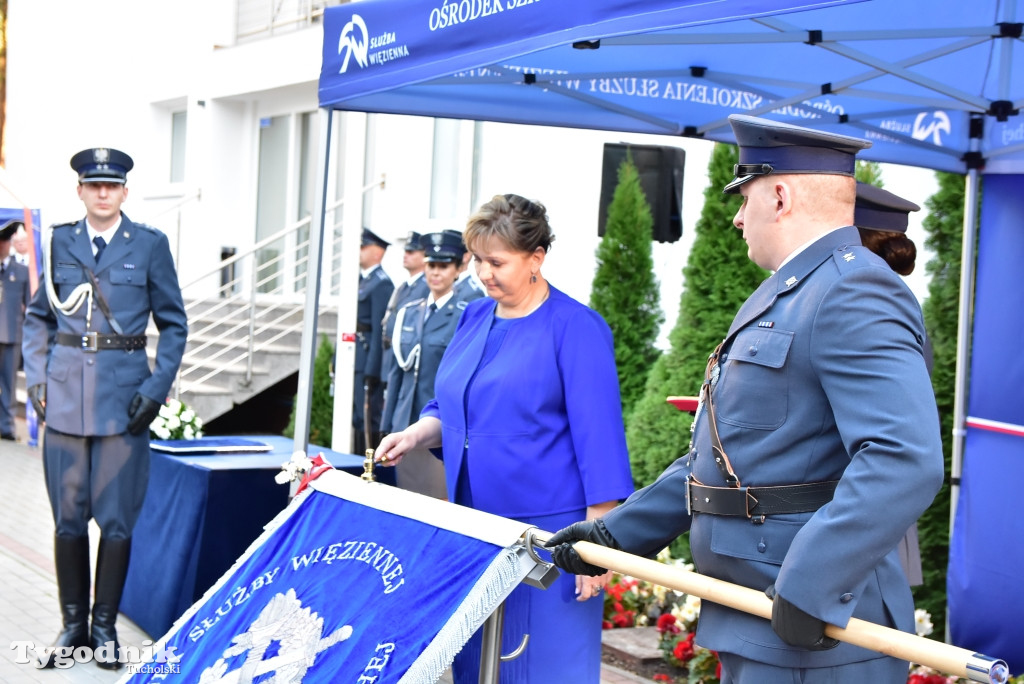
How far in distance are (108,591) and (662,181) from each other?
459 centimetres

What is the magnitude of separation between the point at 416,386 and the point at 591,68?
302 centimetres

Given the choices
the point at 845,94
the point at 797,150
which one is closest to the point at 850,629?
the point at 797,150

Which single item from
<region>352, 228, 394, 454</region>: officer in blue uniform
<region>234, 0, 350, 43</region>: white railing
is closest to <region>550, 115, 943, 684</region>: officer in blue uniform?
<region>352, 228, 394, 454</region>: officer in blue uniform

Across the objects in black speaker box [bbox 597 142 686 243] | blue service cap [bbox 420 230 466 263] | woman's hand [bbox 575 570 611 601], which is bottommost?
woman's hand [bbox 575 570 611 601]

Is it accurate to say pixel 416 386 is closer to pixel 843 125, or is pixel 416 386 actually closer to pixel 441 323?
pixel 441 323

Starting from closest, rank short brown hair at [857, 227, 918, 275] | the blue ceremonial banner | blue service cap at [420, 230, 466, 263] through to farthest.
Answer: the blue ceremonial banner
short brown hair at [857, 227, 918, 275]
blue service cap at [420, 230, 466, 263]

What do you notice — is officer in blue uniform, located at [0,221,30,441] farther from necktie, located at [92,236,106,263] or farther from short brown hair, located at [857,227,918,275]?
short brown hair, located at [857,227,918,275]

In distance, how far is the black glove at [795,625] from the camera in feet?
6.24

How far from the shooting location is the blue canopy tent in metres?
3.90

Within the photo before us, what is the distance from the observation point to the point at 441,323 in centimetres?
712

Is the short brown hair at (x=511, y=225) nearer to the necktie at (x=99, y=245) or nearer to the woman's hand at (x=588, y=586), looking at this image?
the woman's hand at (x=588, y=586)

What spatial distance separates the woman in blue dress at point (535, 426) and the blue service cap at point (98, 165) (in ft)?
7.58

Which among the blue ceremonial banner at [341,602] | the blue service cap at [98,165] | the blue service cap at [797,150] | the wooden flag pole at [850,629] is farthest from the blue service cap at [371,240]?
the blue service cap at [797,150]

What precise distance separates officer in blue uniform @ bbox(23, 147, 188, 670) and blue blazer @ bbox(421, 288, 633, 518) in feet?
6.95
